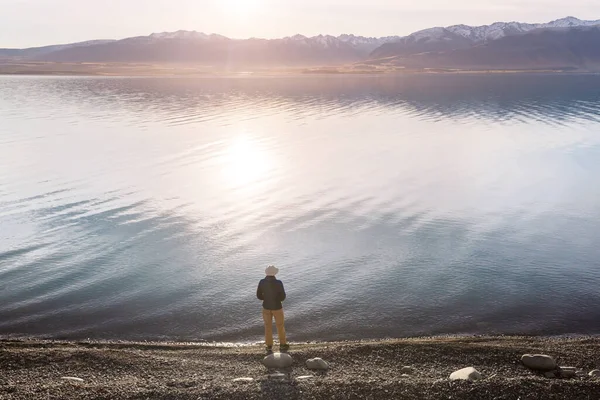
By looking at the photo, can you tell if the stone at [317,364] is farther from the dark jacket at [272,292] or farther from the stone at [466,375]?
the stone at [466,375]

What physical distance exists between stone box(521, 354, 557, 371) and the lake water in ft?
12.1

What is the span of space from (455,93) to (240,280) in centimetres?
11680

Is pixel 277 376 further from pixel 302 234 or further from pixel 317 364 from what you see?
pixel 302 234

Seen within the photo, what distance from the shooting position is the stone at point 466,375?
1308cm

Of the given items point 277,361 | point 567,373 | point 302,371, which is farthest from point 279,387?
point 567,373

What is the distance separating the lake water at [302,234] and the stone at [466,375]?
176 inches

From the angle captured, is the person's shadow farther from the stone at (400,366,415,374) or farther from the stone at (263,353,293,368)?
the stone at (400,366,415,374)

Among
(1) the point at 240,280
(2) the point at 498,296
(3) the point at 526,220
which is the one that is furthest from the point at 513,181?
(1) the point at 240,280

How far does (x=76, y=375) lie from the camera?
1385cm

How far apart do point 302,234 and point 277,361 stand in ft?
43.4

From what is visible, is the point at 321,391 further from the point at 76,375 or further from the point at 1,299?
the point at 1,299

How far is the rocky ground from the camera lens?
12.4m

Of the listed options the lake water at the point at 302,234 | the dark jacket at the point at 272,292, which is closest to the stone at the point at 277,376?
the dark jacket at the point at 272,292

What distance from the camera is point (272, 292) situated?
1573 cm
